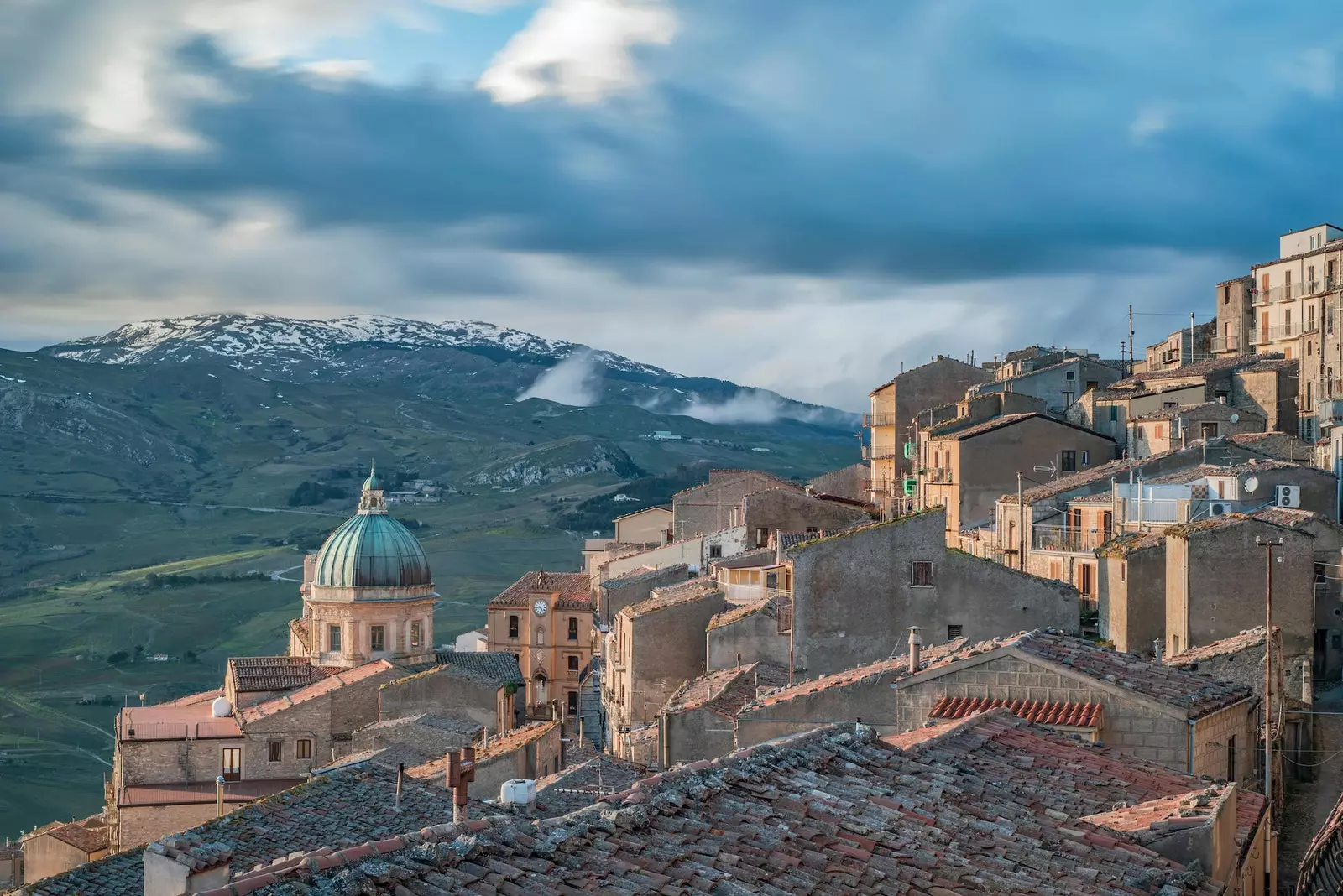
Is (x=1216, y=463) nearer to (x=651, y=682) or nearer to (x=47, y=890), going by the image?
(x=651, y=682)

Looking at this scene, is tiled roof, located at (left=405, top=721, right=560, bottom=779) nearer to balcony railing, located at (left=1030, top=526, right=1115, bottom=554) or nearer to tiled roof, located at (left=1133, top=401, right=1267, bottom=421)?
balcony railing, located at (left=1030, top=526, right=1115, bottom=554)

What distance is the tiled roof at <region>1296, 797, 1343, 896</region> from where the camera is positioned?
16.7 meters

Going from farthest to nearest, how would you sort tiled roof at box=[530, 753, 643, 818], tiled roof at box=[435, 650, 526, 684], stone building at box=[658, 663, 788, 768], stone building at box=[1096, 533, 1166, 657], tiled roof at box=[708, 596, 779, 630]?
1. tiled roof at box=[435, 650, 526, 684]
2. tiled roof at box=[708, 596, 779, 630]
3. stone building at box=[1096, 533, 1166, 657]
4. stone building at box=[658, 663, 788, 768]
5. tiled roof at box=[530, 753, 643, 818]

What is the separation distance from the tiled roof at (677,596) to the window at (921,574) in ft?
50.4

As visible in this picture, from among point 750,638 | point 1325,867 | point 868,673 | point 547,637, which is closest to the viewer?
point 1325,867

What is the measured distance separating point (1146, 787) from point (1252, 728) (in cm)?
616

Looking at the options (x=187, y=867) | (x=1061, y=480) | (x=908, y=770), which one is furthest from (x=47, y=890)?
(x=1061, y=480)

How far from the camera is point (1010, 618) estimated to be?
102ft

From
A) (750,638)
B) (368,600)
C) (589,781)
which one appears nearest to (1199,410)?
(750,638)

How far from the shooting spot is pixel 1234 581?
31188 mm

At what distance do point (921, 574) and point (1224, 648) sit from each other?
17.8 feet

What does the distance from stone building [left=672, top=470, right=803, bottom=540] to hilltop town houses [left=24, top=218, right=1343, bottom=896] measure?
17cm

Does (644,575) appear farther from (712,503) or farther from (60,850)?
(60,850)

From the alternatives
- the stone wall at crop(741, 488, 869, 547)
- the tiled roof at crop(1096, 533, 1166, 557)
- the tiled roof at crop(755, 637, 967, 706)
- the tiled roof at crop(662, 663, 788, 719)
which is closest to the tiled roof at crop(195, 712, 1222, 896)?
the tiled roof at crop(755, 637, 967, 706)
